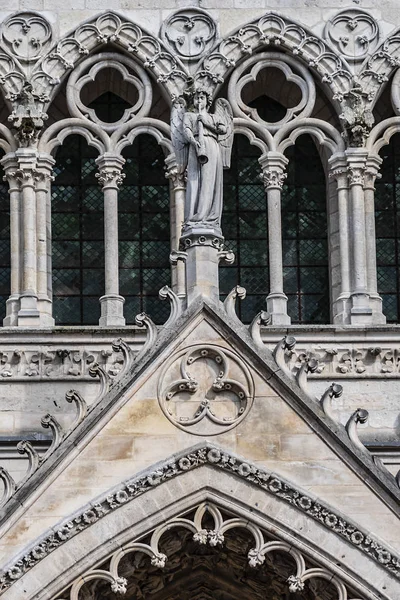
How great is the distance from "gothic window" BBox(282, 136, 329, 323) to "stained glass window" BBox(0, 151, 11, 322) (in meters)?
2.70

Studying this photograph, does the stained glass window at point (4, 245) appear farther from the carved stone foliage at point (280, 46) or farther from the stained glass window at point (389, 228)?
the stained glass window at point (389, 228)

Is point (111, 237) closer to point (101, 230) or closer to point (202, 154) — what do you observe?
point (101, 230)

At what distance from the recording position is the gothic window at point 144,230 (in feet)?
98.9

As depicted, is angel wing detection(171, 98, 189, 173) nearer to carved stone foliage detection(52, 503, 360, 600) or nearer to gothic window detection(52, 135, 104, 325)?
gothic window detection(52, 135, 104, 325)

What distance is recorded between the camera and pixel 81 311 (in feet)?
98.7

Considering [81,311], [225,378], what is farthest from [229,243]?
[225,378]

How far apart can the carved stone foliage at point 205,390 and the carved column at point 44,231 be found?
2.66m

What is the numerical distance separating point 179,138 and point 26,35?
8.79 ft

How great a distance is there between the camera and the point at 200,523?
87.7ft

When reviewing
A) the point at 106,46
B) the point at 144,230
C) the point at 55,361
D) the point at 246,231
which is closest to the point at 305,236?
the point at 246,231

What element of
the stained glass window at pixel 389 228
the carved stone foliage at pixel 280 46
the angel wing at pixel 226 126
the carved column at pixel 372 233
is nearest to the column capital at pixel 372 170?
the carved column at pixel 372 233

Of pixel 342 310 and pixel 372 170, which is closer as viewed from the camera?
pixel 342 310

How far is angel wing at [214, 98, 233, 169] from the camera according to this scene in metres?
28.3

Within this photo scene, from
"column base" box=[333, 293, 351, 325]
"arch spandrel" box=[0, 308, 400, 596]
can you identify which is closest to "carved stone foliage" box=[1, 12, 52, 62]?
"column base" box=[333, 293, 351, 325]
